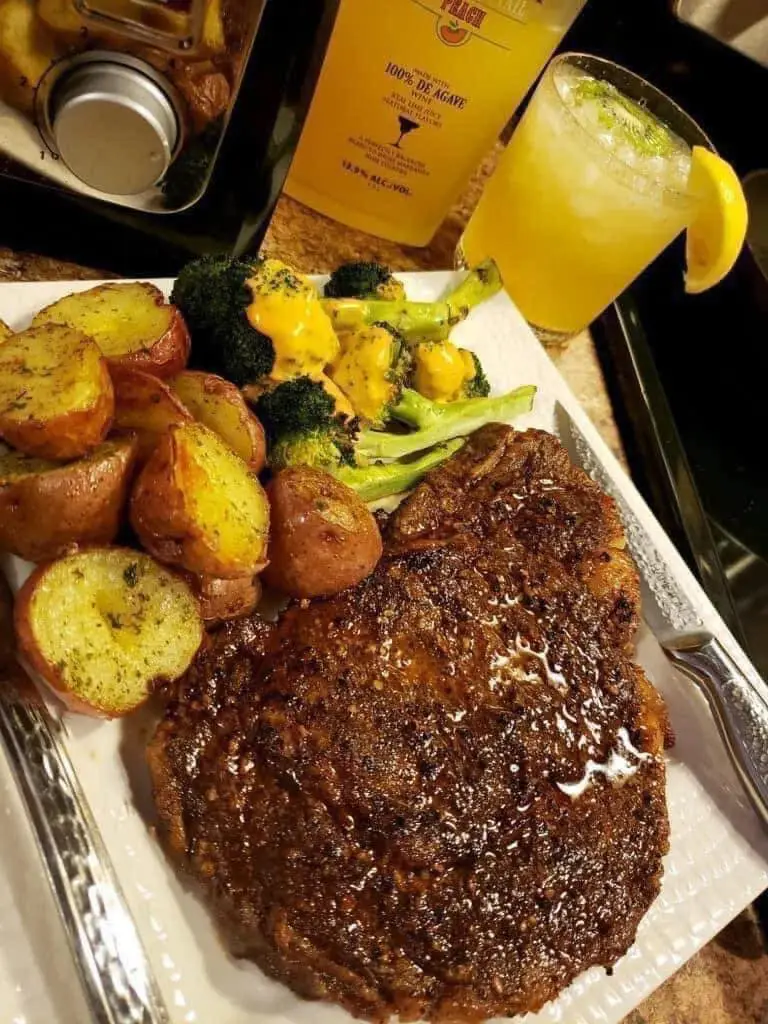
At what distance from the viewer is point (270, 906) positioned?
104cm

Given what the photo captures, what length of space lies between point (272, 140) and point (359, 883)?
112 centimetres

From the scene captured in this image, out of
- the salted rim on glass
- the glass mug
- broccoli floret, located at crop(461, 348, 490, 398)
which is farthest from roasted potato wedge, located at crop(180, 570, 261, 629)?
the salted rim on glass

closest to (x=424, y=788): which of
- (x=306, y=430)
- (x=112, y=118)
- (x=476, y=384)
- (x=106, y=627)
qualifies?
(x=106, y=627)

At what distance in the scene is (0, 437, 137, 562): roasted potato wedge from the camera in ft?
3.23

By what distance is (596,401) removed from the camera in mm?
2137

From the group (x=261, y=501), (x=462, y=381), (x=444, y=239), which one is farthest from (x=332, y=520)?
(x=444, y=239)

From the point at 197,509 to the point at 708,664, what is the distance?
0.98m

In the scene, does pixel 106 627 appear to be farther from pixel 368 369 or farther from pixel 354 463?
pixel 368 369

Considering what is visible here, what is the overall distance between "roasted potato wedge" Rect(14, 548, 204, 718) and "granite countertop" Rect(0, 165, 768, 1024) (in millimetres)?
754

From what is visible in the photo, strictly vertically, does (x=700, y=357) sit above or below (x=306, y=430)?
below

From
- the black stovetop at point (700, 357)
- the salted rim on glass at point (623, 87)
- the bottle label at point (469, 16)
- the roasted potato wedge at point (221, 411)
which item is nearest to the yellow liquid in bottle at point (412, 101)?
the bottle label at point (469, 16)

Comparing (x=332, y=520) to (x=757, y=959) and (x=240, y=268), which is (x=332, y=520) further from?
(x=757, y=959)

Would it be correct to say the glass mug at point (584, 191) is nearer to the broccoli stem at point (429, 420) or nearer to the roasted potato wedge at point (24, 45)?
the broccoli stem at point (429, 420)

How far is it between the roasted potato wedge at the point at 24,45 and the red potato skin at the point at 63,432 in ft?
1.46
